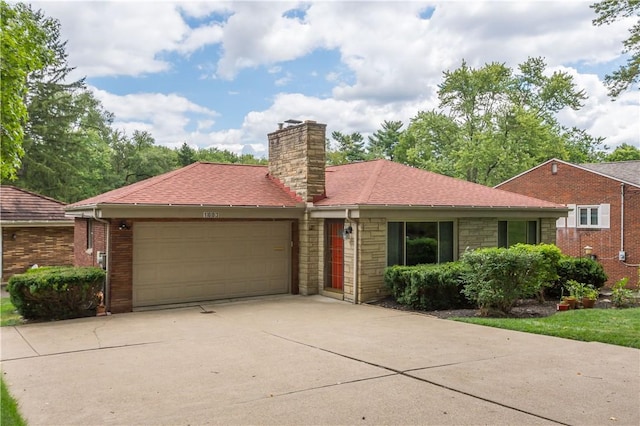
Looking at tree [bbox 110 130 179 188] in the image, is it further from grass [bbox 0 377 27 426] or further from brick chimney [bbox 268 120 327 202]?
grass [bbox 0 377 27 426]

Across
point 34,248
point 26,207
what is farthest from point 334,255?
point 26,207

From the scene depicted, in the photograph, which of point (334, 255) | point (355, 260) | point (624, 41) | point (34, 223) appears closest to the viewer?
point (624, 41)

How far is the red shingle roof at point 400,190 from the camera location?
1246 centimetres

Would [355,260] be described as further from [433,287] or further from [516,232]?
[516,232]

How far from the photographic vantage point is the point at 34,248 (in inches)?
681

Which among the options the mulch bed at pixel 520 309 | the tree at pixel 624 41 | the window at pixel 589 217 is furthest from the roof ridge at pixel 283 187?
the window at pixel 589 217

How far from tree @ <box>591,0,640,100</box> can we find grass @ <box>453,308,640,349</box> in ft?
13.9

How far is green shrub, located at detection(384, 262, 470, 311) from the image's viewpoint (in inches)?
420

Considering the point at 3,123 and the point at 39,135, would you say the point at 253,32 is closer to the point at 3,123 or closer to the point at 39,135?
the point at 3,123

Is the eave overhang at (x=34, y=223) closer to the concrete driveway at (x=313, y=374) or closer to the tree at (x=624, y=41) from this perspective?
the concrete driveway at (x=313, y=374)

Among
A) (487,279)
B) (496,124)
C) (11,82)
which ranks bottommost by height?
(487,279)

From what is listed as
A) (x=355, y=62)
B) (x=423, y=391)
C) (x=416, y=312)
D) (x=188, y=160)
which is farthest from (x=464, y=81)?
(x=423, y=391)

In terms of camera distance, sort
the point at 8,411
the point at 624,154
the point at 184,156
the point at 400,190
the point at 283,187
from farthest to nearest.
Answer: the point at 624,154, the point at 184,156, the point at 283,187, the point at 400,190, the point at 8,411

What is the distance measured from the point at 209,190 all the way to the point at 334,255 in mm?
3726
